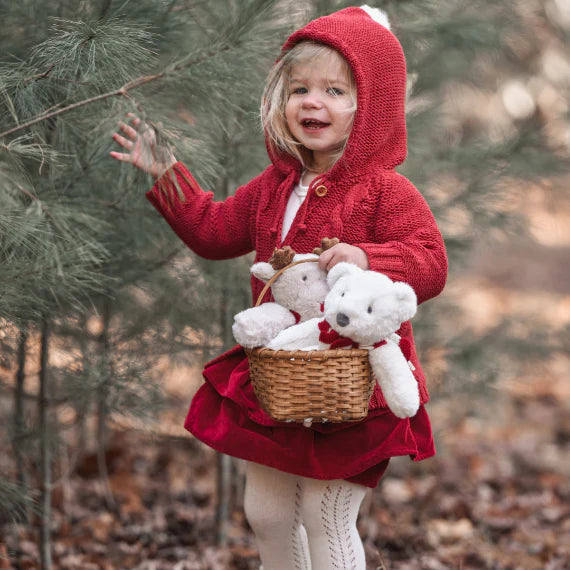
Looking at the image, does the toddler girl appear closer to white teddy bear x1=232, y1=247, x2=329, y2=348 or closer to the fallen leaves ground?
white teddy bear x1=232, y1=247, x2=329, y2=348

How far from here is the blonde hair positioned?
1.86 meters

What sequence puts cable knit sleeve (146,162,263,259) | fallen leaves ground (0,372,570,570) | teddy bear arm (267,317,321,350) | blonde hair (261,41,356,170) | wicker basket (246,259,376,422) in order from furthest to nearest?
fallen leaves ground (0,372,570,570) → cable knit sleeve (146,162,263,259) → blonde hair (261,41,356,170) → teddy bear arm (267,317,321,350) → wicker basket (246,259,376,422)

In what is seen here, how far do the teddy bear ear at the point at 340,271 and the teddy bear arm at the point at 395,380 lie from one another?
0.18 meters

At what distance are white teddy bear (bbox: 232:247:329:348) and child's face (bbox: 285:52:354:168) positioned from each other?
1.14 feet

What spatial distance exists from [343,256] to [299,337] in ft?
0.70

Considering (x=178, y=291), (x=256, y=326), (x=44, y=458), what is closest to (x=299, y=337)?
(x=256, y=326)

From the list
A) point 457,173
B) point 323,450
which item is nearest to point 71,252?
point 323,450

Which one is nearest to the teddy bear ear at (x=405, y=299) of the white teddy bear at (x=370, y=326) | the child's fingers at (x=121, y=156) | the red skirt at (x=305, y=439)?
the white teddy bear at (x=370, y=326)

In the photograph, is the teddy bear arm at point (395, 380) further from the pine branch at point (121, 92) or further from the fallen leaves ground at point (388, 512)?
the fallen leaves ground at point (388, 512)

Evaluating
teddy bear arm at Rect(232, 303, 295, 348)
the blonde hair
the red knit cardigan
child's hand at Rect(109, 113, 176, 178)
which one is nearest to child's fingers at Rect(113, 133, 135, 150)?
child's hand at Rect(109, 113, 176, 178)

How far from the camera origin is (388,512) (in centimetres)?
367

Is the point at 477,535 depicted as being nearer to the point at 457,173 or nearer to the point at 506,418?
the point at 457,173

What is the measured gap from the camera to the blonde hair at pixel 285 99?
6.11ft

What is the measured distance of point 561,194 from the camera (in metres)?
4.33
